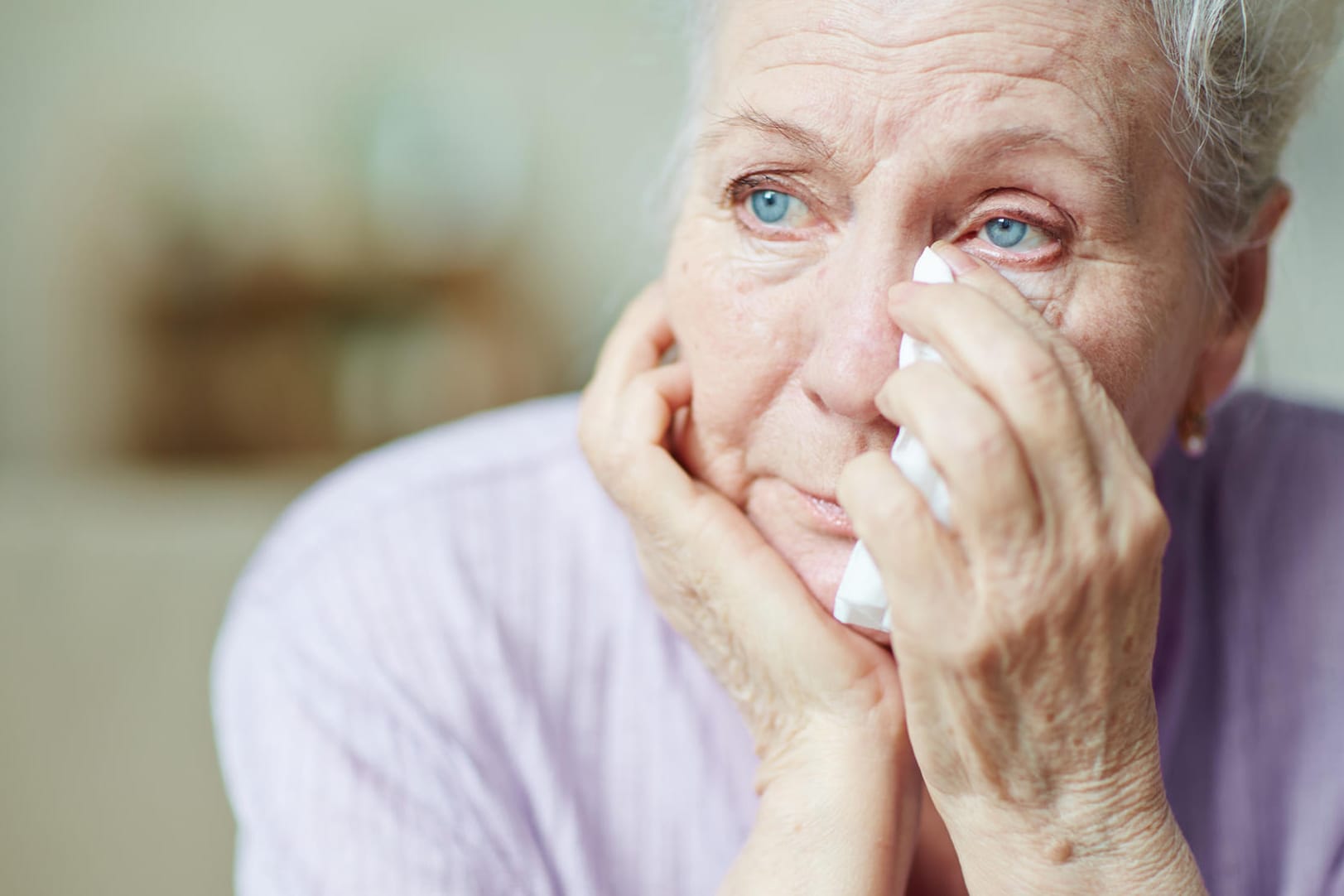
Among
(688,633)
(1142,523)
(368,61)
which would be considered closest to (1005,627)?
(1142,523)

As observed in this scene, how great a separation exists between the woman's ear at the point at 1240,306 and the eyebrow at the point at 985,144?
1.06 feet

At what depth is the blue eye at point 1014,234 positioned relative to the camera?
1.07 m

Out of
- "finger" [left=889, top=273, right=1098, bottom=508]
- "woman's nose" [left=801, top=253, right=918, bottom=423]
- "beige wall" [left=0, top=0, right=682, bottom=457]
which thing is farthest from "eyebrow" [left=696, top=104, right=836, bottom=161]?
"beige wall" [left=0, top=0, right=682, bottom=457]

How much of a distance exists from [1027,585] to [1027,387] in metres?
0.15

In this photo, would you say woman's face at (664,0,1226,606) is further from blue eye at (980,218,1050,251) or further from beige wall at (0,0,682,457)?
beige wall at (0,0,682,457)

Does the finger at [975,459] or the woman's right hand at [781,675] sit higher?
the finger at [975,459]

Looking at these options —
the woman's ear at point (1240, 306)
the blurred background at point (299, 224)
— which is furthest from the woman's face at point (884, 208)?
the blurred background at point (299, 224)

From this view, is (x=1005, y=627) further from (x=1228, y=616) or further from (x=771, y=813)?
(x=1228, y=616)

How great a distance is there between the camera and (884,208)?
1030 millimetres

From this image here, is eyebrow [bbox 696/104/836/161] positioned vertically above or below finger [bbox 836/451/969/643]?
above

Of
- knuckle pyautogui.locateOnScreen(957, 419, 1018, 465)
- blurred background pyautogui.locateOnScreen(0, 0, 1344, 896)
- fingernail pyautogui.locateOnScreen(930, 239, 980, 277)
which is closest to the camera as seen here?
knuckle pyautogui.locateOnScreen(957, 419, 1018, 465)

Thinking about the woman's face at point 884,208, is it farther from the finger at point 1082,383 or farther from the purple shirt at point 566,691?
the purple shirt at point 566,691

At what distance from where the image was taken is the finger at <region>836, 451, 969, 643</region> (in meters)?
0.89

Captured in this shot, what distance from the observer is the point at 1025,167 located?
1.03 meters
